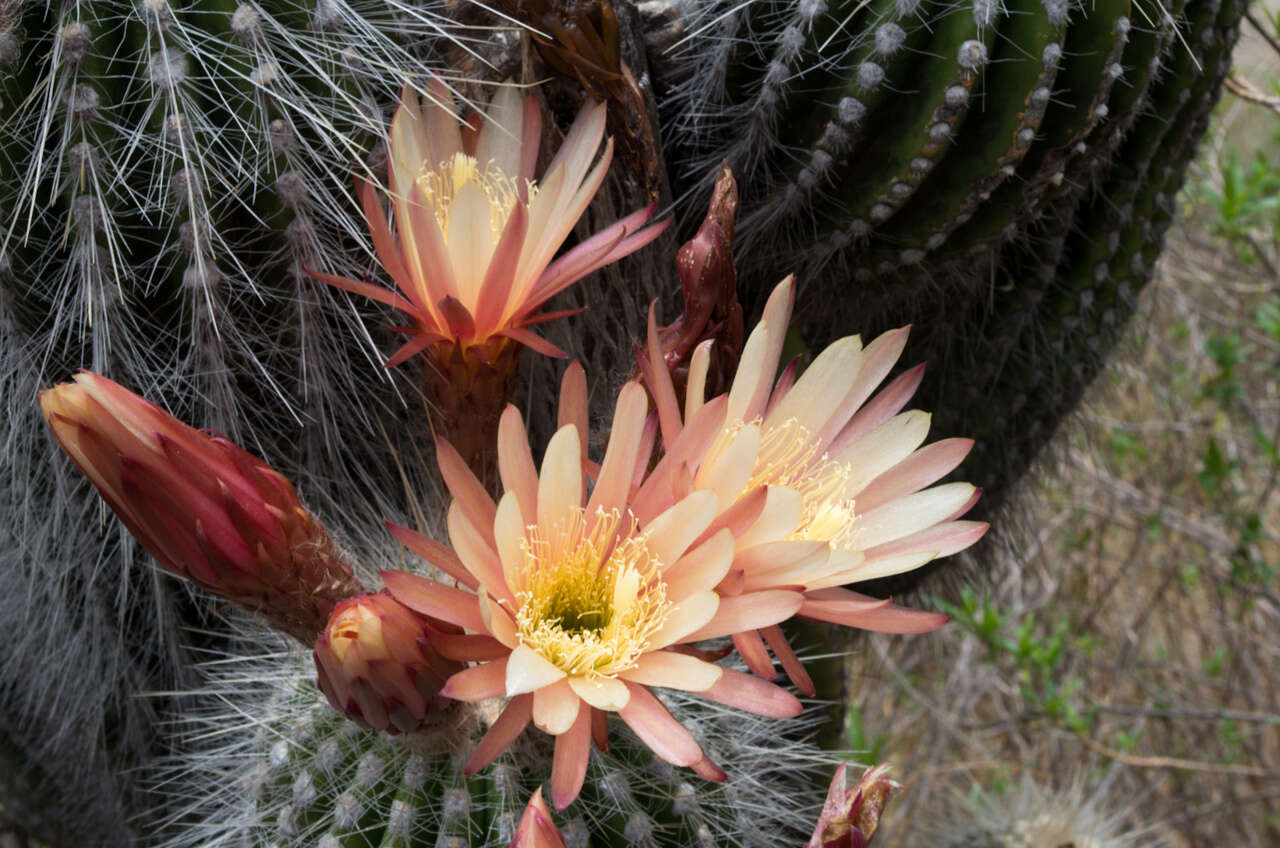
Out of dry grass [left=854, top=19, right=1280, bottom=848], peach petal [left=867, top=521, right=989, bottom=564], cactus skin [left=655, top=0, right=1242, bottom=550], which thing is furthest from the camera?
dry grass [left=854, top=19, right=1280, bottom=848]

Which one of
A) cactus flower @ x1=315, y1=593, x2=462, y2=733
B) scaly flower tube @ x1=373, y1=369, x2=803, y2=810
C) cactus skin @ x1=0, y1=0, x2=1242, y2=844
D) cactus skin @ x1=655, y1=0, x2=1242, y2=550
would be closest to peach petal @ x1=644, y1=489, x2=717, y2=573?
scaly flower tube @ x1=373, y1=369, x2=803, y2=810

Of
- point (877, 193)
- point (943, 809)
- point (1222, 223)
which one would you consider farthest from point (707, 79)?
point (943, 809)

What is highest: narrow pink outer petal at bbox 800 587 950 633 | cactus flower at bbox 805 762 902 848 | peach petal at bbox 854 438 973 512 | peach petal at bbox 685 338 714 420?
peach petal at bbox 685 338 714 420

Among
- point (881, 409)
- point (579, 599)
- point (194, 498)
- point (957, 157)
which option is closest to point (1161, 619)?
point (957, 157)

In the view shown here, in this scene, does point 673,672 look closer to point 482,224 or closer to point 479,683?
point 479,683

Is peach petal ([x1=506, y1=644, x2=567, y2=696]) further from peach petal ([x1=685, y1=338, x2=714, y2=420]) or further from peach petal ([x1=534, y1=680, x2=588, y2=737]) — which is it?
peach petal ([x1=685, y1=338, x2=714, y2=420])

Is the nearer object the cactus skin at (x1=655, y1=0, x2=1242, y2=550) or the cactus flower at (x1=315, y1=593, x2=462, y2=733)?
the cactus flower at (x1=315, y1=593, x2=462, y2=733)
